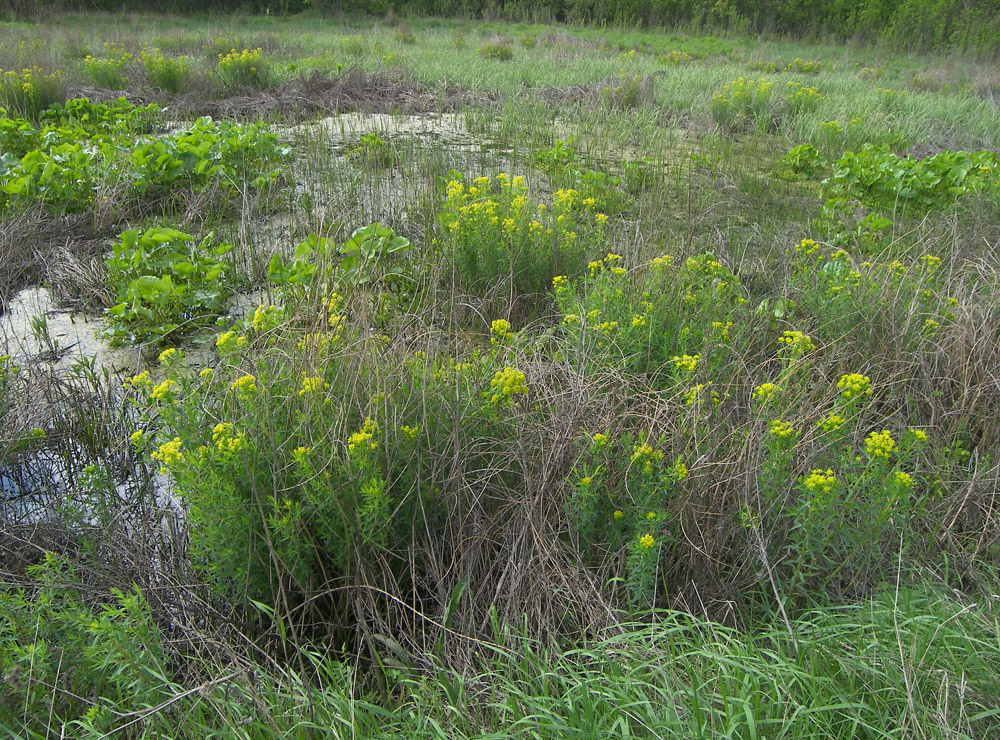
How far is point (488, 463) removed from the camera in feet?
7.37

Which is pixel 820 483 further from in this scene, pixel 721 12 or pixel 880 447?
pixel 721 12

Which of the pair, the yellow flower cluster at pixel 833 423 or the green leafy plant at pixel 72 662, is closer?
the green leafy plant at pixel 72 662

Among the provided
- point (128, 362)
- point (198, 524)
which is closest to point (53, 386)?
point (128, 362)

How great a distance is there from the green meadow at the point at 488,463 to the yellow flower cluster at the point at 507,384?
0.06 metres

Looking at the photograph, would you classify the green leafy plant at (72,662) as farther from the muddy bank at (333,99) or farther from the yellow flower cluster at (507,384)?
the muddy bank at (333,99)

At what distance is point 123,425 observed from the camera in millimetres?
2740

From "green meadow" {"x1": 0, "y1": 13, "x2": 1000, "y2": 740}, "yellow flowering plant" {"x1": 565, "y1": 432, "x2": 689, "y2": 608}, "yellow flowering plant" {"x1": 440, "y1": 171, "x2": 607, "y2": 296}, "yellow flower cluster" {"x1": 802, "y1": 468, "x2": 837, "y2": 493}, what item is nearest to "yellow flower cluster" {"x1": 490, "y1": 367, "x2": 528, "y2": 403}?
"green meadow" {"x1": 0, "y1": 13, "x2": 1000, "y2": 740}

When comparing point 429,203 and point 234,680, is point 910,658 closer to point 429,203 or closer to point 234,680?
point 234,680

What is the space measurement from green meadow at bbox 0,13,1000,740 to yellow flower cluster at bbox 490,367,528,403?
0.20ft

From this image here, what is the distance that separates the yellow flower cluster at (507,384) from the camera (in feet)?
7.02

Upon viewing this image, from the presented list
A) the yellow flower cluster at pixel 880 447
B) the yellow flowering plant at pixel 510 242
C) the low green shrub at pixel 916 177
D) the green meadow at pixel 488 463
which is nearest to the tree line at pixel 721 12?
the low green shrub at pixel 916 177

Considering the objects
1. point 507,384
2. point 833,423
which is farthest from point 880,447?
point 507,384

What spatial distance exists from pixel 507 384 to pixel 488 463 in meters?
0.29

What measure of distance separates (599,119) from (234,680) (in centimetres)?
660
